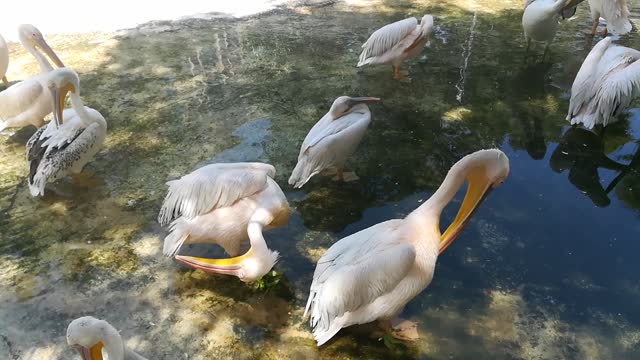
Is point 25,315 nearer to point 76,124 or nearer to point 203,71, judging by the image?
point 76,124

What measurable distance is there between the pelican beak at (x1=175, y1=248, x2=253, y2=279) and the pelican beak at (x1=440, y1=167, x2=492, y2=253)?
1038mm

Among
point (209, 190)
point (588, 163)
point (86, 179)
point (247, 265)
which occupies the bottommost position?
point (86, 179)

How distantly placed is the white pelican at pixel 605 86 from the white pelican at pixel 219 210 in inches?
106

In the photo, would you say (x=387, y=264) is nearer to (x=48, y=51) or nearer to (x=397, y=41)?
(x=397, y=41)

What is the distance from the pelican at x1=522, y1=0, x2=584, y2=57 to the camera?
17.2ft

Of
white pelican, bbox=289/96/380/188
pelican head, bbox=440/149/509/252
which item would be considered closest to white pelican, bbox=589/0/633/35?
white pelican, bbox=289/96/380/188

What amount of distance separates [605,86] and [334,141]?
231 cm

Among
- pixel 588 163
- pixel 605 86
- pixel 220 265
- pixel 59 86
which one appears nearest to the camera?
pixel 220 265

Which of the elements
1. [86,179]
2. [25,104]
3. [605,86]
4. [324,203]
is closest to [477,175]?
[324,203]

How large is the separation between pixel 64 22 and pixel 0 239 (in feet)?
14.5

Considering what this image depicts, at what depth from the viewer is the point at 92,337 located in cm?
208

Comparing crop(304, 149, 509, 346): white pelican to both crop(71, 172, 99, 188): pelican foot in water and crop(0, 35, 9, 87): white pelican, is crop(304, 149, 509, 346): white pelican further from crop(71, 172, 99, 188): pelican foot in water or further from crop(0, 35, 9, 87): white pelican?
crop(0, 35, 9, 87): white pelican

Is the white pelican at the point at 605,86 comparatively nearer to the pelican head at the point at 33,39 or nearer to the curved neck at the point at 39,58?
the pelican head at the point at 33,39

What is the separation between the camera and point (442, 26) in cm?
634
